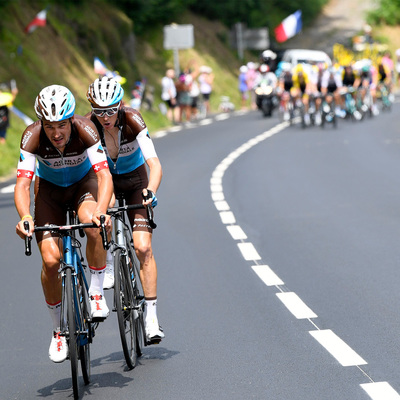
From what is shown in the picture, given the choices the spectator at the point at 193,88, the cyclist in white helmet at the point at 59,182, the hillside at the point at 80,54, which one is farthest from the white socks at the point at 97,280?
the spectator at the point at 193,88

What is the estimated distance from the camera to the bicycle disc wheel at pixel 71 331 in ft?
20.9

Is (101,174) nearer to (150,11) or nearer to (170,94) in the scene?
(170,94)

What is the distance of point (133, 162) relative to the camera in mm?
8234

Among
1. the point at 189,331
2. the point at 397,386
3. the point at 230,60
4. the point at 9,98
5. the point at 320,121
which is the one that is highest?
the point at 397,386

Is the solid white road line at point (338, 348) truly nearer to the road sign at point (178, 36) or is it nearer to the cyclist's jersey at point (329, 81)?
the cyclist's jersey at point (329, 81)

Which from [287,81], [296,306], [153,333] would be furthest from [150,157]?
[287,81]

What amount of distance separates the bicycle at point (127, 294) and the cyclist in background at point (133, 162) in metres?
0.08

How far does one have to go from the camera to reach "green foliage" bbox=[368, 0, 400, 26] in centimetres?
8212

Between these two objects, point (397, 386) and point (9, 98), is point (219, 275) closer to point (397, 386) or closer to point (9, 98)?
point (397, 386)

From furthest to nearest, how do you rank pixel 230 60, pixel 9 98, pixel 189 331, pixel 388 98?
1. pixel 230 60
2. pixel 388 98
3. pixel 9 98
4. pixel 189 331

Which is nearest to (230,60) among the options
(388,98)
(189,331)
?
(388,98)

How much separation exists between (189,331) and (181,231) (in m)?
5.52

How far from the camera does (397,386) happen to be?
6387 millimetres

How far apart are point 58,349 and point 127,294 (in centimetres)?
77
